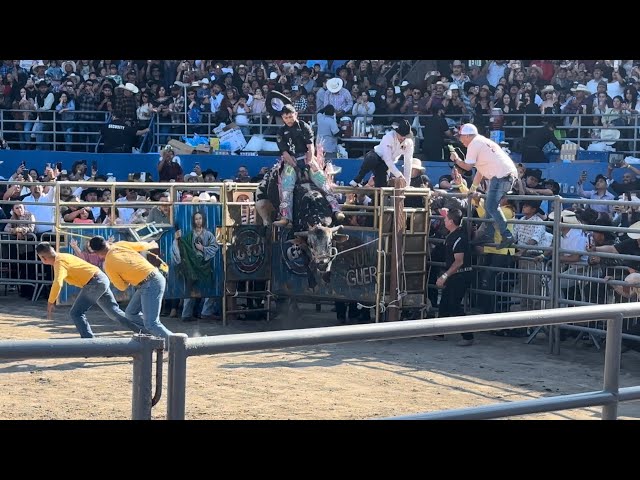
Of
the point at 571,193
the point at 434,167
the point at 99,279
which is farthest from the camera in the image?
the point at 434,167

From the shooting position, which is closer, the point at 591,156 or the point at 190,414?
the point at 190,414

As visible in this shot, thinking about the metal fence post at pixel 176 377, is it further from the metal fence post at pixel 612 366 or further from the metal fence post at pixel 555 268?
the metal fence post at pixel 555 268

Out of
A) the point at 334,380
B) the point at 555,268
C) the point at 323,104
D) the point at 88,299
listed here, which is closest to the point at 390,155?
the point at 555,268

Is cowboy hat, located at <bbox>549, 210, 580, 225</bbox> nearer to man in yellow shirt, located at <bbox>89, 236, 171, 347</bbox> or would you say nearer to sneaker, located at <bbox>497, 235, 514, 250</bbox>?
sneaker, located at <bbox>497, 235, 514, 250</bbox>

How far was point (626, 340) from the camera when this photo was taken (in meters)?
11.5

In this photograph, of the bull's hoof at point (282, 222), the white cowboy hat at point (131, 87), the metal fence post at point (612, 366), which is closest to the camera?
the metal fence post at point (612, 366)

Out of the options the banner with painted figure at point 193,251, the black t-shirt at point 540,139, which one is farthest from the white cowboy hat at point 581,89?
the banner with painted figure at point 193,251

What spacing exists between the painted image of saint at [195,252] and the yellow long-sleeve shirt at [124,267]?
119 inches

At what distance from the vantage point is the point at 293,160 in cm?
1398

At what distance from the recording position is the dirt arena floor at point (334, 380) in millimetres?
8961

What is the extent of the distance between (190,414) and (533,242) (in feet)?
20.1
